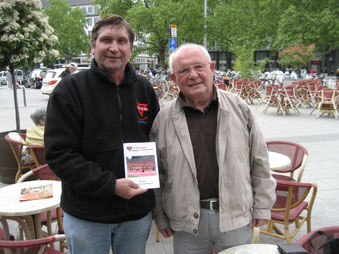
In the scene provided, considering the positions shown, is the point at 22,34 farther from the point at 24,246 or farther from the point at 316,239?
the point at 316,239

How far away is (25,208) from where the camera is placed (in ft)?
7.85

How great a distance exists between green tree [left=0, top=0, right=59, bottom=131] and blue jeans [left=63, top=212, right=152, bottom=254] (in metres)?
3.91

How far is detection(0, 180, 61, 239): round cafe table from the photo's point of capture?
2354 millimetres

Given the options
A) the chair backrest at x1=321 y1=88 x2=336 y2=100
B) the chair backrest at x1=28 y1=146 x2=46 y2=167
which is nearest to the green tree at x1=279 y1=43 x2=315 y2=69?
the chair backrest at x1=321 y1=88 x2=336 y2=100

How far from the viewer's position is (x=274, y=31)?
28.8 meters

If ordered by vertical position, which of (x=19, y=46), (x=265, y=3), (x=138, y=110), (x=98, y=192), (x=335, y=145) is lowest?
(x=335, y=145)

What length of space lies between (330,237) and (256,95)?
43.2 ft

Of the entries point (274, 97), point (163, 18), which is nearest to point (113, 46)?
point (274, 97)

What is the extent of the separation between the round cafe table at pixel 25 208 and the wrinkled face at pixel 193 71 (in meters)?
1.50

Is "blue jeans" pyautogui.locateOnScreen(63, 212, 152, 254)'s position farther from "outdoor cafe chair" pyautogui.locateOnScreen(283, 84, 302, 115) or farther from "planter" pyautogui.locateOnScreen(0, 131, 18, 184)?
"outdoor cafe chair" pyautogui.locateOnScreen(283, 84, 302, 115)

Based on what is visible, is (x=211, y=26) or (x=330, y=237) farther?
(x=211, y=26)

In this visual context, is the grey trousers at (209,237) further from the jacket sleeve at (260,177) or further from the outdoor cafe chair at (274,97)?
the outdoor cafe chair at (274,97)

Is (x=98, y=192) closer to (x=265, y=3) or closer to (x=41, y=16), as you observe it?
(x=41, y=16)

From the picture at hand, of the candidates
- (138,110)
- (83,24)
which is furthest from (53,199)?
(83,24)
